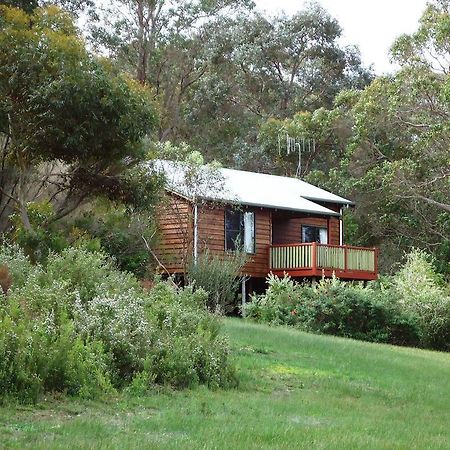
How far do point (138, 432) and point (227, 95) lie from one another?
44.2 m

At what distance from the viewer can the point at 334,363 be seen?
15.1 m

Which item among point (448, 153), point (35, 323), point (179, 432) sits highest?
point (448, 153)

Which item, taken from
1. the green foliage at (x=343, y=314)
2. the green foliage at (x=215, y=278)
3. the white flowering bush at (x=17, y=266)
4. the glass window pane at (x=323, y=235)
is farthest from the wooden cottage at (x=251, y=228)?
the white flowering bush at (x=17, y=266)

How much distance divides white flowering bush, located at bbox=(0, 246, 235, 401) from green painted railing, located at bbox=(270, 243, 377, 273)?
1707 centimetres

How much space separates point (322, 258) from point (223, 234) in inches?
148

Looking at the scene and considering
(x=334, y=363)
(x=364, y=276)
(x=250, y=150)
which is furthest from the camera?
(x=250, y=150)

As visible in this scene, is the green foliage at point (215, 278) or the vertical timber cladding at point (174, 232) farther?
the vertical timber cladding at point (174, 232)

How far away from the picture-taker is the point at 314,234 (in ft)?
117

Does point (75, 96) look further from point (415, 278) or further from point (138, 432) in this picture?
point (415, 278)

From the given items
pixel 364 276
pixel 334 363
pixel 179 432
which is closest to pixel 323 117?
pixel 364 276

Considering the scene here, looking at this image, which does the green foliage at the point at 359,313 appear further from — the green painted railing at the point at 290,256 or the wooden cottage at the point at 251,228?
the green painted railing at the point at 290,256

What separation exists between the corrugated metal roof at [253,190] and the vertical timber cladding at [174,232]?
780 millimetres

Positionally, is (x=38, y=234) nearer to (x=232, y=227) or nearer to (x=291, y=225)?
(x=232, y=227)

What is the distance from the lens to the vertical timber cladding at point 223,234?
101 feet
